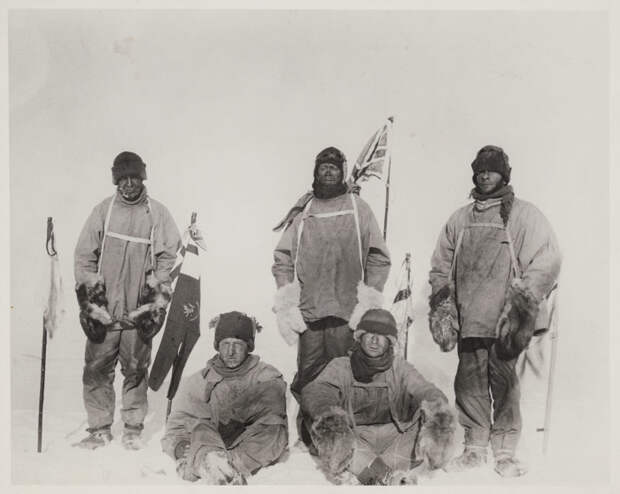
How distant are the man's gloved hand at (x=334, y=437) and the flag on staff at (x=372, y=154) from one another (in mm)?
1314

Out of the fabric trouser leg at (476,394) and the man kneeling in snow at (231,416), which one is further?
the fabric trouser leg at (476,394)

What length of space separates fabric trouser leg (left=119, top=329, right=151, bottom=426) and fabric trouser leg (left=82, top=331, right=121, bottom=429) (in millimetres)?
61

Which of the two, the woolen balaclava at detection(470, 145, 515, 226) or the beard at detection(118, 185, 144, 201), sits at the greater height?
the woolen balaclava at detection(470, 145, 515, 226)

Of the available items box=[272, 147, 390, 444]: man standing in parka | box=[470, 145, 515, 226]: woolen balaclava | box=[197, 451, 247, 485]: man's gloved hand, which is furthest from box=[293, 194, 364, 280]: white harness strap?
box=[197, 451, 247, 485]: man's gloved hand

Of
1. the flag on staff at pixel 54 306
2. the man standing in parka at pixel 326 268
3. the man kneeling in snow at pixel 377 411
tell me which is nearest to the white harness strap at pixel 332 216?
the man standing in parka at pixel 326 268

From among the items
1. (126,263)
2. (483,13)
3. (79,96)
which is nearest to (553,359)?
(483,13)

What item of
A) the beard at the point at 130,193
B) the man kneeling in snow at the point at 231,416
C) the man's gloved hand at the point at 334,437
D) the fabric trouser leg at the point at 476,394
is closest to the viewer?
the man's gloved hand at the point at 334,437

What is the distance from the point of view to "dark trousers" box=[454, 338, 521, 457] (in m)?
4.60

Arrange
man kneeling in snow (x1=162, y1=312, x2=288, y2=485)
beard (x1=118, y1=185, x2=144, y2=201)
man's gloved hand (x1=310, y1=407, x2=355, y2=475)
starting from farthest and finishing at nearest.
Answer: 1. beard (x1=118, y1=185, x2=144, y2=201)
2. man kneeling in snow (x1=162, y1=312, x2=288, y2=485)
3. man's gloved hand (x1=310, y1=407, x2=355, y2=475)

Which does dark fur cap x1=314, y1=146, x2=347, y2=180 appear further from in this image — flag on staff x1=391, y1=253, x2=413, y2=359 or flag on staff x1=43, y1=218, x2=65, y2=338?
flag on staff x1=43, y1=218, x2=65, y2=338

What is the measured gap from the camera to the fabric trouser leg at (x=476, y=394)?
4617mm

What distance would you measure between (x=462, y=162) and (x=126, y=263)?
197 cm

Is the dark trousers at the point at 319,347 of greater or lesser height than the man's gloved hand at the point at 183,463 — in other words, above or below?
above

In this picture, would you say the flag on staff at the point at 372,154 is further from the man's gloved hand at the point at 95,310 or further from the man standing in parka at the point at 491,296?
the man's gloved hand at the point at 95,310
